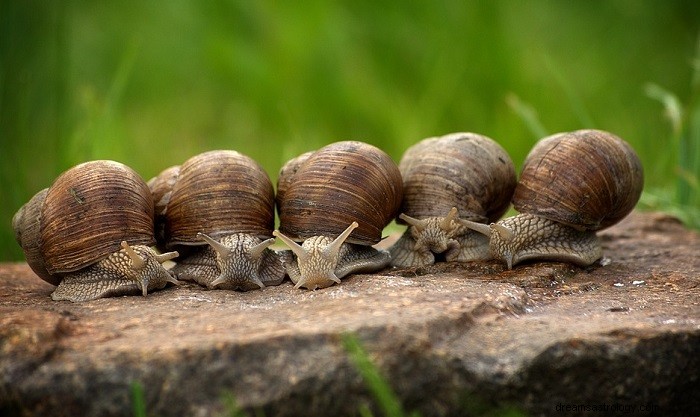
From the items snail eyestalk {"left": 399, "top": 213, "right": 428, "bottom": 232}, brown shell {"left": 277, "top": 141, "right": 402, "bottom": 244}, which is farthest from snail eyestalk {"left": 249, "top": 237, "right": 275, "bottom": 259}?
snail eyestalk {"left": 399, "top": 213, "right": 428, "bottom": 232}

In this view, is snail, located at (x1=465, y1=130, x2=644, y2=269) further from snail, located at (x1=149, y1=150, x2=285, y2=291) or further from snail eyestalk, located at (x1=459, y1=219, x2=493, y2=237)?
snail, located at (x1=149, y1=150, x2=285, y2=291)

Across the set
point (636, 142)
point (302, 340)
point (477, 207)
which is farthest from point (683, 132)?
point (302, 340)

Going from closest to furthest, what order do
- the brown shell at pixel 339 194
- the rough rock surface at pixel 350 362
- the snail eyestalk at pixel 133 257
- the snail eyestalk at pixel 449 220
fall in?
the rough rock surface at pixel 350 362 → the snail eyestalk at pixel 133 257 → the brown shell at pixel 339 194 → the snail eyestalk at pixel 449 220

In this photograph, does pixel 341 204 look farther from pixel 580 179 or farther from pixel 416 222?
pixel 580 179

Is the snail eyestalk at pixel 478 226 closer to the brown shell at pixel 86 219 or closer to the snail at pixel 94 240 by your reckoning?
the snail at pixel 94 240

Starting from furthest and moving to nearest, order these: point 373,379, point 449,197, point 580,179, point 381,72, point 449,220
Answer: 1. point 381,72
2. point 449,197
3. point 449,220
4. point 580,179
5. point 373,379

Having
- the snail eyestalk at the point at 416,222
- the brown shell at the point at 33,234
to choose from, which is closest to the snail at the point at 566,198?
the snail eyestalk at the point at 416,222

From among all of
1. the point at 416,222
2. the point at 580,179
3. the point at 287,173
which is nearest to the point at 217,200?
the point at 287,173
